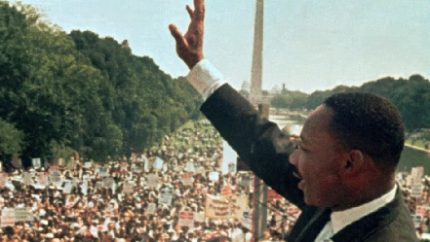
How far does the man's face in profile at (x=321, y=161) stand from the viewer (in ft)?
5.86

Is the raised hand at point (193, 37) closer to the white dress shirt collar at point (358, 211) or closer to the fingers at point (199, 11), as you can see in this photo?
the fingers at point (199, 11)

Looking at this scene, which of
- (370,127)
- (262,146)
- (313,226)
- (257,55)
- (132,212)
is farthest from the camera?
(132,212)

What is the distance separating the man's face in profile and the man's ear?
0.04ft

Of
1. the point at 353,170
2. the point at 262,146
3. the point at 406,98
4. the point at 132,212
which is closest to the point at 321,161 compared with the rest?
the point at 353,170

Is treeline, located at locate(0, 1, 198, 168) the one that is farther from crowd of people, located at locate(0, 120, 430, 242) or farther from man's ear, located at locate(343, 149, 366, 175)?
man's ear, located at locate(343, 149, 366, 175)

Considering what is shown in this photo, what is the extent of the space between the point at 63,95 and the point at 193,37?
42.4 metres

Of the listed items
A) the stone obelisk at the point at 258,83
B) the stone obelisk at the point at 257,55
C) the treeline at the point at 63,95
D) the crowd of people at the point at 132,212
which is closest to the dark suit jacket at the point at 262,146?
the stone obelisk at the point at 258,83

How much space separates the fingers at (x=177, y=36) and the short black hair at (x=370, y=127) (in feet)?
2.50

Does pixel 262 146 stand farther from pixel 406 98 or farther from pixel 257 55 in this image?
pixel 406 98

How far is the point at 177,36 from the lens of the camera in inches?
94.8

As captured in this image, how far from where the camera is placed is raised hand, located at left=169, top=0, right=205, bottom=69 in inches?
95.4

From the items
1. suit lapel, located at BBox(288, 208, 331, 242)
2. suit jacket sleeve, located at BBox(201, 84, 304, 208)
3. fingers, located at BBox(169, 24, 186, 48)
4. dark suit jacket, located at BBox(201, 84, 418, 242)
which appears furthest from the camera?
fingers, located at BBox(169, 24, 186, 48)

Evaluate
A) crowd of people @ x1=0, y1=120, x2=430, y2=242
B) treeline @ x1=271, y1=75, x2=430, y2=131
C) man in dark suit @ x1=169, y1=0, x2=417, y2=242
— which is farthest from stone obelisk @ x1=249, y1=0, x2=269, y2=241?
treeline @ x1=271, y1=75, x2=430, y2=131

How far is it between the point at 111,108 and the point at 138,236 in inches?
1663
